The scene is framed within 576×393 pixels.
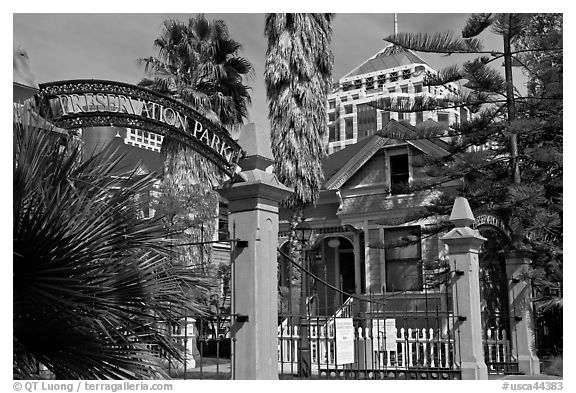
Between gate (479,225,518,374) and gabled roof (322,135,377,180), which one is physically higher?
gabled roof (322,135,377,180)

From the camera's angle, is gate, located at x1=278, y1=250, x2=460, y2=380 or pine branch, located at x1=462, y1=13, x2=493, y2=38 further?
pine branch, located at x1=462, y1=13, x2=493, y2=38

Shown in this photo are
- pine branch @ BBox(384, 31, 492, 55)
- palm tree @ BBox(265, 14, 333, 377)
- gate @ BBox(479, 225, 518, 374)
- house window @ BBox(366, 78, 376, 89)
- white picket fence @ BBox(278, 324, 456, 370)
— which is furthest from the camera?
house window @ BBox(366, 78, 376, 89)

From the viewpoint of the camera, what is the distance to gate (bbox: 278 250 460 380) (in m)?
8.46

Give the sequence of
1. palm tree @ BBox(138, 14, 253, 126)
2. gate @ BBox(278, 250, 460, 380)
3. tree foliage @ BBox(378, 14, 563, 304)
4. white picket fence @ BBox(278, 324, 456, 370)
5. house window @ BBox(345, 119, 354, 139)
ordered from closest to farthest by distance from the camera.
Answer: gate @ BBox(278, 250, 460, 380), white picket fence @ BBox(278, 324, 456, 370), tree foliage @ BBox(378, 14, 563, 304), palm tree @ BBox(138, 14, 253, 126), house window @ BBox(345, 119, 354, 139)

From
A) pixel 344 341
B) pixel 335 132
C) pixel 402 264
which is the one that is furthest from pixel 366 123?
pixel 344 341

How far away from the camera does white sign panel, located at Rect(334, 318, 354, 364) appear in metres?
8.26

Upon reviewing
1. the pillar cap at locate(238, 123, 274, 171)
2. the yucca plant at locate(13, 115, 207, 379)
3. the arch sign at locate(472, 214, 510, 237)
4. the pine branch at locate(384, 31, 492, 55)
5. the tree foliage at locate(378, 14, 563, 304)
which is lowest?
the yucca plant at locate(13, 115, 207, 379)

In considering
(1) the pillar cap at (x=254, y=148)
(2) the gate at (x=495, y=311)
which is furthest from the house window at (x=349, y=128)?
(1) the pillar cap at (x=254, y=148)

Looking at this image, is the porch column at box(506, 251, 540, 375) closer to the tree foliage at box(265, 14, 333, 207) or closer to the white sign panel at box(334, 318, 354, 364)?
the white sign panel at box(334, 318, 354, 364)

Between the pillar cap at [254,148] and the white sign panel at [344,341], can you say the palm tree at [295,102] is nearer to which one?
the white sign panel at [344,341]

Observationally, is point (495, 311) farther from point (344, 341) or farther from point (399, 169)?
point (399, 169)

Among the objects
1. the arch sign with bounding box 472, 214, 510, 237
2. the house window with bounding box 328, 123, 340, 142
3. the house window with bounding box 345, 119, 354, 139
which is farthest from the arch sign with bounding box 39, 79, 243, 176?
the house window with bounding box 328, 123, 340, 142

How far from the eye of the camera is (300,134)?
1670 cm

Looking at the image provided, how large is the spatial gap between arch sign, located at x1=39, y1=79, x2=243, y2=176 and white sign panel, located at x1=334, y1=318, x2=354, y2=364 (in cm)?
241
